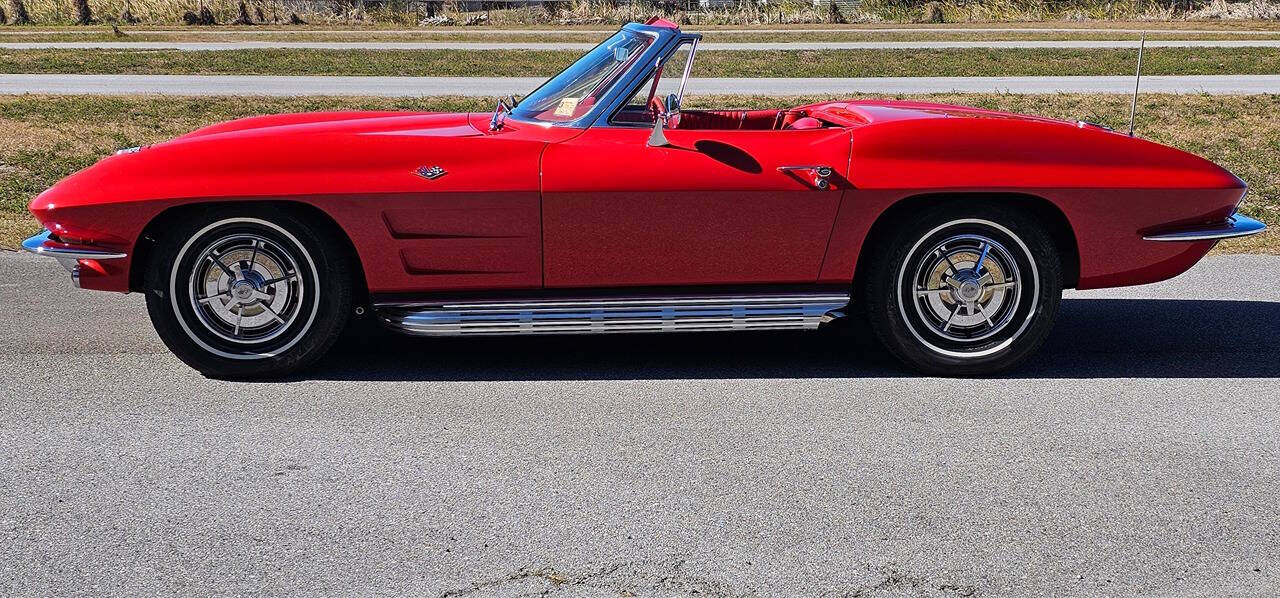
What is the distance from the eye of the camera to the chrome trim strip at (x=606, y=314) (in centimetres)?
512

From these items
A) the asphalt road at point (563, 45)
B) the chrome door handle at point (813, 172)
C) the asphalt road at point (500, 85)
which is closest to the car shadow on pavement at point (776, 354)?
the chrome door handle at point (813, 172)

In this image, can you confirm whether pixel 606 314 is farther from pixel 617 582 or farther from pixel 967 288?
pixel 617 582

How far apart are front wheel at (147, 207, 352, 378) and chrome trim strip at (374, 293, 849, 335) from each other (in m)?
0.25

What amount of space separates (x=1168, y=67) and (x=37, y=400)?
17.7m

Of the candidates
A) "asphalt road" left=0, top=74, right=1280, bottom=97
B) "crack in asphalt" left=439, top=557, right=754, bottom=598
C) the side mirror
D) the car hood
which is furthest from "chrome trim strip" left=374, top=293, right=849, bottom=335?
"asphalt road" left=0, top=74, right=1280, bottom=97

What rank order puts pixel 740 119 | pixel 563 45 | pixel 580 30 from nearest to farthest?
pixel 740 119
pixel 563 45
pixel 580 30

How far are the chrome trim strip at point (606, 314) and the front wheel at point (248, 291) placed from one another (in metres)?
0.25

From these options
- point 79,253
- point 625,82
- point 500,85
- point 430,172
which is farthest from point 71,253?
point 500,85

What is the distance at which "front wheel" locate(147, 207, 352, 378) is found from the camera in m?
5.05

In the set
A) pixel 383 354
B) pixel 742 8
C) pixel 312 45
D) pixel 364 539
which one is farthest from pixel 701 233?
pixel 742 8

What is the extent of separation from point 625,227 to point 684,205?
0.77ft

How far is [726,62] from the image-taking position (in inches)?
821

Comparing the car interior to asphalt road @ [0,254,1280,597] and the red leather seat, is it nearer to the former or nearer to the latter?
the red leather seat

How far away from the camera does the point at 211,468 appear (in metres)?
4.21
